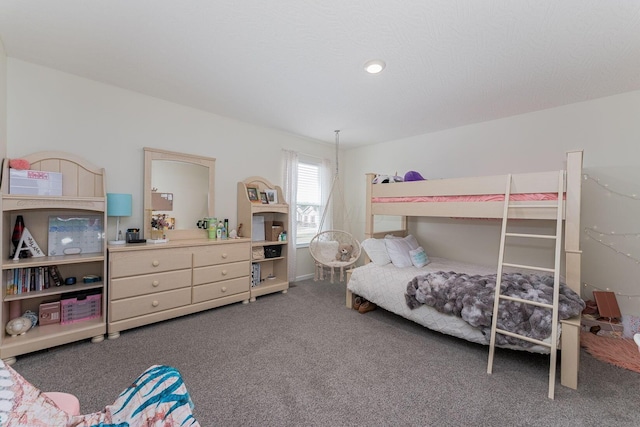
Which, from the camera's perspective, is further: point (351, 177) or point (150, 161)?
point (351, 177)

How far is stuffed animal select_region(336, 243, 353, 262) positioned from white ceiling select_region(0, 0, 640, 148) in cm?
202

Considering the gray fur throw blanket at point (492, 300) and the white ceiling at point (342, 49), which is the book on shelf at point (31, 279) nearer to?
the white ceiling at point (342, 49)

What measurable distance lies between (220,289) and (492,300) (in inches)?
108

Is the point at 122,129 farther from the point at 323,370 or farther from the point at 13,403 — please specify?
the point at 323,370

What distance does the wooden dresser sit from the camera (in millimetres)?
2469

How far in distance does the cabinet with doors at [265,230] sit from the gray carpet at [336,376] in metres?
0.97

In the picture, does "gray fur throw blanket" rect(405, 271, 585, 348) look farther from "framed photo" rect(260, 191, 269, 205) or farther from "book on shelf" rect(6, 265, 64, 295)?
"book on shelf" rect(6, 265, 64, 295)

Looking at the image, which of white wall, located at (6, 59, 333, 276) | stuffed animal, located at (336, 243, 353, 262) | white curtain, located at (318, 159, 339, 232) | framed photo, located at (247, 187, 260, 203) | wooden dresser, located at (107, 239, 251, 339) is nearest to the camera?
white wall, located at (6, 59, 333, 276)

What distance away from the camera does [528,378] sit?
1.97 m

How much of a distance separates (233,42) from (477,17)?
1.65 meters

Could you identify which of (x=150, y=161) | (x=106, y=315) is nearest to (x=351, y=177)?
(x=150, y=161)

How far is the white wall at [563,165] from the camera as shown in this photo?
265 centimetres

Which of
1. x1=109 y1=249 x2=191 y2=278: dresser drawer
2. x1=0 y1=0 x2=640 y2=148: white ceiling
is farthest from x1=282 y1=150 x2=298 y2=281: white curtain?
x1=109 y1=249 x2=191 y2=278: dresser drawer

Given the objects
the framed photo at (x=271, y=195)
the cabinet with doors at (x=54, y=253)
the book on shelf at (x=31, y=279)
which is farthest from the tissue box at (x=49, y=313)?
the framed photo at (x=271, y=195)
